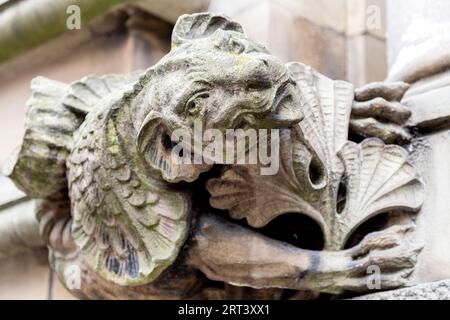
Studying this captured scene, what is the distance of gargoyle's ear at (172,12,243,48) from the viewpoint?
1419 millimetres

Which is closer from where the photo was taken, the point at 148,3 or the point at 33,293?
the point at 148,3

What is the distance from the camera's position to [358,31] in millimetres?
1874

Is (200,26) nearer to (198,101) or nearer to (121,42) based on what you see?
(198,101)

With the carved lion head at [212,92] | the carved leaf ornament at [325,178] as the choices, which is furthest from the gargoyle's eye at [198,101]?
the carved leaf ornament at [325,178]

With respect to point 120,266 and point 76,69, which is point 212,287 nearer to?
point 120,266

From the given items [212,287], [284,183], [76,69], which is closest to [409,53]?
[284,183]

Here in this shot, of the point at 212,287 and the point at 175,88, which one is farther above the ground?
the point at 175,88

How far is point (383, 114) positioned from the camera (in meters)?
1.50

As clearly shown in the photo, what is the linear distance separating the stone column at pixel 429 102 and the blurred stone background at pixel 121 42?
205mm

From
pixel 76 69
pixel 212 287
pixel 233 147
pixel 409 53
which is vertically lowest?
pixel 212 287

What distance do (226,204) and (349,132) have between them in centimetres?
22

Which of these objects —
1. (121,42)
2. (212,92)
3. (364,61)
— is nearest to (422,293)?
(212,92)

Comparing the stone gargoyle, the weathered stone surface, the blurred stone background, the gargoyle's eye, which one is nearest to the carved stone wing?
the stone gargoyle

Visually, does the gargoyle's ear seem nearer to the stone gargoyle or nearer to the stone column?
the stone gargoyle
